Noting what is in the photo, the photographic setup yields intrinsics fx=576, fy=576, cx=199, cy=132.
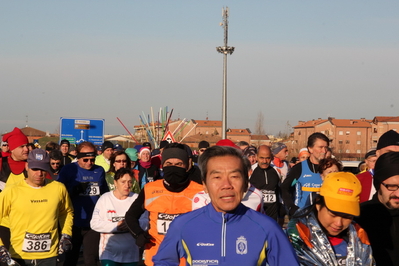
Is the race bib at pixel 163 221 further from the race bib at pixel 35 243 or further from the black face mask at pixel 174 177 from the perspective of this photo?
the race bib at pixel 35 243

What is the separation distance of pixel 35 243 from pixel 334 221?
13.8 feet

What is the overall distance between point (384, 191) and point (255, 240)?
1320 mm

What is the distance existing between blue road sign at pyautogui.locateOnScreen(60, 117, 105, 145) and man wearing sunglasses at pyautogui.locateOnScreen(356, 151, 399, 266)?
67.5 ft

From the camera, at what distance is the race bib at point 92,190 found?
8422mm

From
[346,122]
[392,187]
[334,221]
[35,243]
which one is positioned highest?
[346,122]

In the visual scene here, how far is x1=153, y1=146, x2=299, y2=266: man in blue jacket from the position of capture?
3064mm

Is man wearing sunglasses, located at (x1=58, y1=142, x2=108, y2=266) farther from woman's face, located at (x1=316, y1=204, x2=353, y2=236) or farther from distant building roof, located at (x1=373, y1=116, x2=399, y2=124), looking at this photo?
distant building roof, located at (x1=373, y1=116, x2=399, y2=124)

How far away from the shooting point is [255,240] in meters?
3.08

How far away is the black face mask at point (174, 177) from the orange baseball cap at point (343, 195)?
227cm

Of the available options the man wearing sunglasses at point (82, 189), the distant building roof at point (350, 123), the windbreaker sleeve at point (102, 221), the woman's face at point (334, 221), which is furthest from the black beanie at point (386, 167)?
the distant building roof at point (350, 123)

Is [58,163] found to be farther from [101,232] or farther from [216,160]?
[216,160]

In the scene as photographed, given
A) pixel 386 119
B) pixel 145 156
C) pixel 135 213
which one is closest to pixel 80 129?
pixel 145 156

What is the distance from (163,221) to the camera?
18.0ft

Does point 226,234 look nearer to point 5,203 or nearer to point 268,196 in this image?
point 5,203
